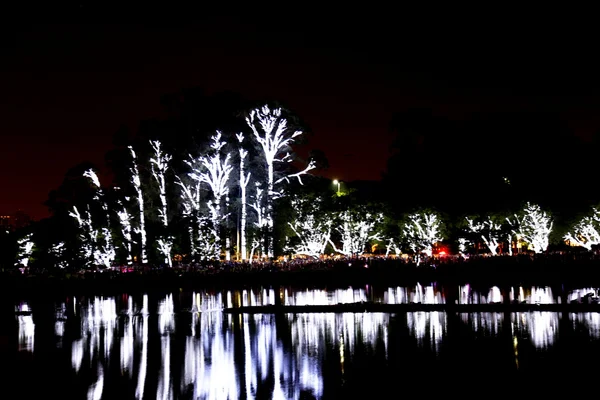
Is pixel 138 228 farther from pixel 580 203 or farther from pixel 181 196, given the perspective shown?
pixel 580 203

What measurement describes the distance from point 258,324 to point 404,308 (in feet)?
16.2

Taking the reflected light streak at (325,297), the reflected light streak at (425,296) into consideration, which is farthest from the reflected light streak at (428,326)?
the reflected light streak at (325,297)

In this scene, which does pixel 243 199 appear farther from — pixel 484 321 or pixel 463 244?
pixel 484 321

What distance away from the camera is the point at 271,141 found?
4731 cm

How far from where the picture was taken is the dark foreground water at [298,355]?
1172 centimetres

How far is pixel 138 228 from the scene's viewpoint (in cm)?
5047

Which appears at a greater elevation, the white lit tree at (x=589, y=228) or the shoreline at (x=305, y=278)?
the white lit tree at (x=589, y=228)

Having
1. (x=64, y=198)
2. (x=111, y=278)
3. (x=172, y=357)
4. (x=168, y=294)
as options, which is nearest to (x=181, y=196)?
(x=64, y=198)

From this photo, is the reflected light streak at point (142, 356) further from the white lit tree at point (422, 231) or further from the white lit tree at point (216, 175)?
the white lit tree at point (422, 231)

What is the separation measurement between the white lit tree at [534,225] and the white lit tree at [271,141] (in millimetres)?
15076

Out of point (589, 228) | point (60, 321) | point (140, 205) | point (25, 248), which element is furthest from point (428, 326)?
point (25, 248)

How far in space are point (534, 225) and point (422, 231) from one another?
25.1ft

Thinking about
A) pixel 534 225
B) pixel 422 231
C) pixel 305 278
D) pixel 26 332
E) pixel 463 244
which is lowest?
pixel 26 332

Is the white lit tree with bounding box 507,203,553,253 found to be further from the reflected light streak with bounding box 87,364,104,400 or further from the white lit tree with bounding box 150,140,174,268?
the reflected light streak with bounding box 87,364,104,400
